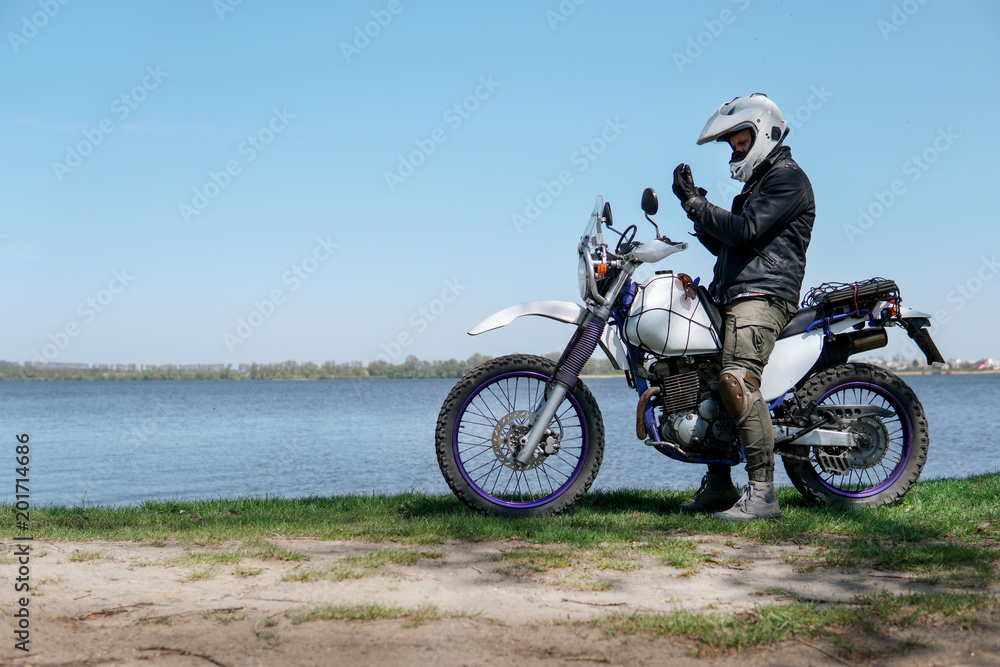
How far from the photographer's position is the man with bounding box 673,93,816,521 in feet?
17.7

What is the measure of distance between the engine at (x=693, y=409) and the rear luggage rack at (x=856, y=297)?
94 centimetres

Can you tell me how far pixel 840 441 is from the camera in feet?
18.6

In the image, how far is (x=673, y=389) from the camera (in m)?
5.60

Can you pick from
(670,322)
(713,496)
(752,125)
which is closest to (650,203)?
(670,322)

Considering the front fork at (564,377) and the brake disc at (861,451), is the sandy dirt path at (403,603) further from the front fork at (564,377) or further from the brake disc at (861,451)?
the brake disc at (861,451)

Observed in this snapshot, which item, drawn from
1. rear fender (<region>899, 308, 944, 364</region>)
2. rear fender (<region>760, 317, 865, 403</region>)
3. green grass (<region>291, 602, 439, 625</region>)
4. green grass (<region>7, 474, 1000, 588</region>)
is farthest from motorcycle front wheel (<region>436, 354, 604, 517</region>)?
rear fender (<region>899, 308, 944, 364</region>)

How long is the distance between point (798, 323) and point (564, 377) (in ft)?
5.80

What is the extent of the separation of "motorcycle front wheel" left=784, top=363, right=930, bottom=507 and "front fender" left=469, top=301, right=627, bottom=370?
55.3 inches

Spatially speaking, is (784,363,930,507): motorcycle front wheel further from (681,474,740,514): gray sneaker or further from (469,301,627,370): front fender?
(469,301,627,370): front fender

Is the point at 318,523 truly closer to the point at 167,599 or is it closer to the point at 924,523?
the point at 167,599

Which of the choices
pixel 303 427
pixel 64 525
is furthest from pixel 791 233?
pixel 303 427

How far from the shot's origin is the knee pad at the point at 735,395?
529 centimetres

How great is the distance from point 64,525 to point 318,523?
1950 millimetres

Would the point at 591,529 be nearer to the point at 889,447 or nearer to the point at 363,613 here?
the point at 363,613
